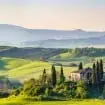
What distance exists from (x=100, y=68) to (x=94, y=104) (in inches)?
1650

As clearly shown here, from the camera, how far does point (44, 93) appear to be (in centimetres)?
10625

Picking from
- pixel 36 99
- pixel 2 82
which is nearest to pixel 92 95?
pixel 36 99

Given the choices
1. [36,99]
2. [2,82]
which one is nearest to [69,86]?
[36,99]

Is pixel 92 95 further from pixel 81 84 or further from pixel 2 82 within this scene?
pixel 2 82

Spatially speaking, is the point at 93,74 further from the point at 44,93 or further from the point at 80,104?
the point at 80,104

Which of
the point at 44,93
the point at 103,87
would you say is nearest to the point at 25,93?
the point at 44,93

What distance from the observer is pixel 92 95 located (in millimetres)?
110312

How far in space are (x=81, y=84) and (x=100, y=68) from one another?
1757 centimetres

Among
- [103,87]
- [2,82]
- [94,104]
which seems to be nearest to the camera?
[94,104]

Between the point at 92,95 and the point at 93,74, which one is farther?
the point at 93,74

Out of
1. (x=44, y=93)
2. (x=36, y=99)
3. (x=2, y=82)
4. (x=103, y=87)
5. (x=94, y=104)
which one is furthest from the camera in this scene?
(x=2, y=82)

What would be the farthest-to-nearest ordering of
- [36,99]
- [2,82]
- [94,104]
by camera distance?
[2,82] → [36,99] → [94,104]

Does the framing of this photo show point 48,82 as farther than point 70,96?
Yes

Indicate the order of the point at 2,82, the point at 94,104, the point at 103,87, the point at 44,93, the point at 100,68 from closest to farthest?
the point at 94,104 < the point at 44,93 < the point at 103,87 < the point at 100,68 < the point at 2,82
